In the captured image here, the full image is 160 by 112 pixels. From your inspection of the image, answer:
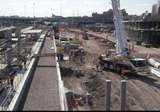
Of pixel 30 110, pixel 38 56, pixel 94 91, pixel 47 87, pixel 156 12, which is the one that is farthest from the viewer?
pixel 156 12

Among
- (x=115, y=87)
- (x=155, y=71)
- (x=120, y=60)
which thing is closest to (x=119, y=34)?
(x=120, y=60)

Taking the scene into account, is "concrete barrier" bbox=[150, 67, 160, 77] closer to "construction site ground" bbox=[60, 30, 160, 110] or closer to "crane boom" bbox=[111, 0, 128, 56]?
"construction site ground" bbox=[60, 30, 160, 110]

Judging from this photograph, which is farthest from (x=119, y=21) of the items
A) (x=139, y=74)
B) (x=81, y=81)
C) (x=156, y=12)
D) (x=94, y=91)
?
(x=156, y=12)

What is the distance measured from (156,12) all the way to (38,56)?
225ft

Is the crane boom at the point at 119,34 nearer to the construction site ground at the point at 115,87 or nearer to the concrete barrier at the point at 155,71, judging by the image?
the construction site ground at the point at 115,87

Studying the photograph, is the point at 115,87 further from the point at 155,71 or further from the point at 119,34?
the point at 155,71

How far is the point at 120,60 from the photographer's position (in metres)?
37.6

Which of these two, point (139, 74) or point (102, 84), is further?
point (139, 74)

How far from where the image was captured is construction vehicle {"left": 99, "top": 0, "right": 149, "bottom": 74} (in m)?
36.9

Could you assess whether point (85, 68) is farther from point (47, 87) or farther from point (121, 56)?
point (47, 87)

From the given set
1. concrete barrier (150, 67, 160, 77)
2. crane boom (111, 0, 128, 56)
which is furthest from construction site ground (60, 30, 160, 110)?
crane boom (111, 0, 128, 56)

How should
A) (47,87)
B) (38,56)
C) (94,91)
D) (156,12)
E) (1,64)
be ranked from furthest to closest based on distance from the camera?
(156,12) < (38,56) < (1,64) < (94,91) < (47,87)

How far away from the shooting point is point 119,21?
38906 mm

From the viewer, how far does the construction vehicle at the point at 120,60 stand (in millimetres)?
36906
